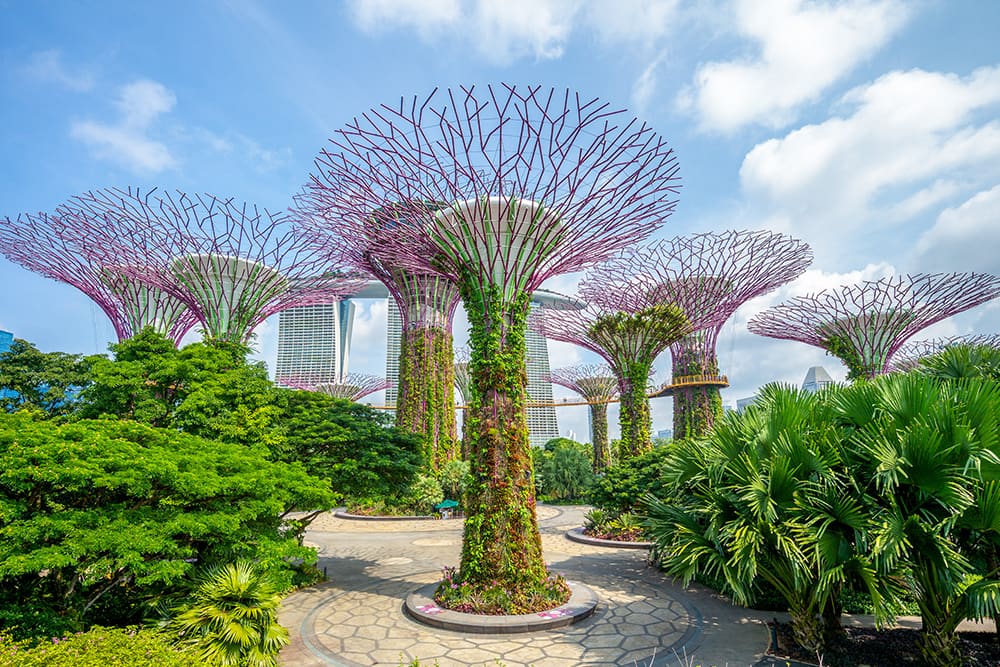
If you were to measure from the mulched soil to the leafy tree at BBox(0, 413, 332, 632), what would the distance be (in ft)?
21.6

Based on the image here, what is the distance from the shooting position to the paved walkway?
6758 mm

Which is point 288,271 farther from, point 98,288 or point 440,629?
point 440,629

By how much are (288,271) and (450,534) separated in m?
10.6

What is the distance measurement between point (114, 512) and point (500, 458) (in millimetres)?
5194

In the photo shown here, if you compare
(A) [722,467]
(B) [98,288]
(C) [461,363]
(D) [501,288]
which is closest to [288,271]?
(B) [98,288]

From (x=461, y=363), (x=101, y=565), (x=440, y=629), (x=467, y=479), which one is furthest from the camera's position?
(x=461, y=363)

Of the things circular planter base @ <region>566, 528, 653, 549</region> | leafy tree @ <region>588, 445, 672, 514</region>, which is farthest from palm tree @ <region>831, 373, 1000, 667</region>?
circular planter base @ <region>566, 528, 653, 549</region>

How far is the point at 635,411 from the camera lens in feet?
62.1

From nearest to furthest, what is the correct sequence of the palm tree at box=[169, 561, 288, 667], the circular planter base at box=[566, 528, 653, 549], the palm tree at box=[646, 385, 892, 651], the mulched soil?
the palm tree at box=[646, 385, 892, 651], the palm tree at box=[169, 561, 288, 667], the mulched soil, the circular planter base at box=[566, 528, 653, 549]

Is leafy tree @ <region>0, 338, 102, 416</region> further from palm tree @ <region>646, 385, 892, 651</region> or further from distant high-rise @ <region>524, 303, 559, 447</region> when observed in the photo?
distant high-rise @ <region>524, 303, 559, 447</region>

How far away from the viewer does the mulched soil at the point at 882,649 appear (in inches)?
249

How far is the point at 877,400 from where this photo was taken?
266 inches

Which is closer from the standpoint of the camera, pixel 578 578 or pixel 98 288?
pixel 578 578

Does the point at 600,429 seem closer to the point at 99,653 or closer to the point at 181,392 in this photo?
the point at 181,392
